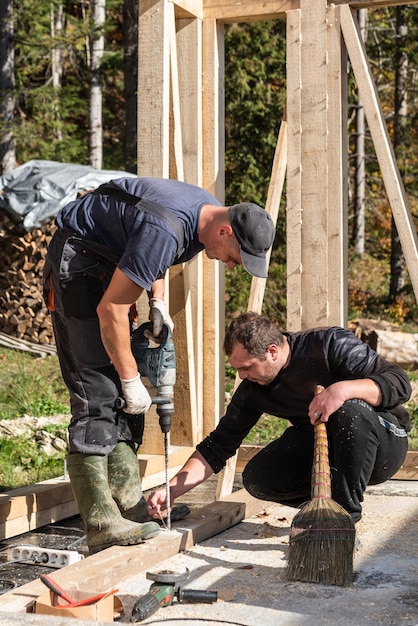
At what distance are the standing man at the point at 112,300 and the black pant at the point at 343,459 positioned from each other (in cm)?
60

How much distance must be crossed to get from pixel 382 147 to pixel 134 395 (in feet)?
7.04

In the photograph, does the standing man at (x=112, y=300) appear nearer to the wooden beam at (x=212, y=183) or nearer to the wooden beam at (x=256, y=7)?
the wooden beam at (x=212, y=183)

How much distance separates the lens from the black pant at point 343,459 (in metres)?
3.57

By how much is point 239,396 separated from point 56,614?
1387 millimetres

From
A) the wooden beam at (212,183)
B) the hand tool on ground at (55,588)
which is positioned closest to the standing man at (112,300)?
the hand tool on ground at (55,588)

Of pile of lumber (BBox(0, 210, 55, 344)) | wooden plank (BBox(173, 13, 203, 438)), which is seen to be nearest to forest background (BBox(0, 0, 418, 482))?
pile of lumber (BBox(0, 210, 55, 344))

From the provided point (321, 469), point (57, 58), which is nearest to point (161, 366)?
point (321, 469)

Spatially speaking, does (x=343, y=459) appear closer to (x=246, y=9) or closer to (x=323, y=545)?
(x=323, y=545)

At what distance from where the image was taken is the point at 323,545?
3230 millimetres

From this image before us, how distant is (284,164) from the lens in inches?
196

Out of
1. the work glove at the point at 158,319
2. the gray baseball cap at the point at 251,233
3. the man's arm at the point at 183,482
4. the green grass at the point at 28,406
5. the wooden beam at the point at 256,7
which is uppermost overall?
the wooden beam at the point at 256,7

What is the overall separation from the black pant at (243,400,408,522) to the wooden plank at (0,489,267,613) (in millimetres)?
294

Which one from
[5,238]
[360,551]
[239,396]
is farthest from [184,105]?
[5,238]

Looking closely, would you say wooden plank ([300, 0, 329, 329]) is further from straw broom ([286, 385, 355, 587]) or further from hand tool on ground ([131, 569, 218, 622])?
hand tool on ground ([131, 569, 218, 622])
